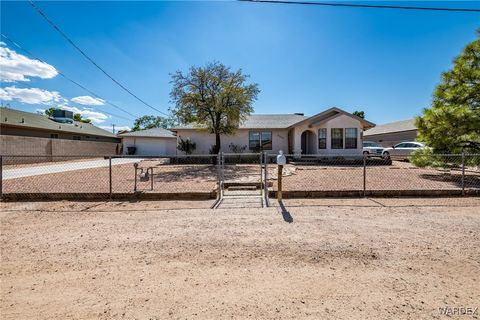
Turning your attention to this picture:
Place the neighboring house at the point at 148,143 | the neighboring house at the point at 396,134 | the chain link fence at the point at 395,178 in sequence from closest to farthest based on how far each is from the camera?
the chain link fence at the point at 395,178
the neighboring house at the point at 396,134
the neighboring house at the point at 148,143

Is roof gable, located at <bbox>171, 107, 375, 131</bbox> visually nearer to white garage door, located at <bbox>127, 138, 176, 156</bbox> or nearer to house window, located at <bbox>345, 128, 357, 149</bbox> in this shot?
house window, located at <bbox>345, 128, 357, 149</bbox>

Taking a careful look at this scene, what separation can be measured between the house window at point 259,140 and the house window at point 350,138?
651 cm

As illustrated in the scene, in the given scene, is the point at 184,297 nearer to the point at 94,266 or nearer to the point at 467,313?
the point at 94,266

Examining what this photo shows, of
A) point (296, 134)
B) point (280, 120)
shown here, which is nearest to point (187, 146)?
point (280, 120)

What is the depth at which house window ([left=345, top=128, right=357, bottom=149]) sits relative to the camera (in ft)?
66.6

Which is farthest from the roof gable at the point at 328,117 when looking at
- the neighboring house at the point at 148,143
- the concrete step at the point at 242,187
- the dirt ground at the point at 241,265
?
the neighboring house at the point at 148,143

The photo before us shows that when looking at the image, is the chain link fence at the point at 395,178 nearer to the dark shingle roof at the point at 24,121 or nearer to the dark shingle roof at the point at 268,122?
the dark shingle roof at the point at 268,122

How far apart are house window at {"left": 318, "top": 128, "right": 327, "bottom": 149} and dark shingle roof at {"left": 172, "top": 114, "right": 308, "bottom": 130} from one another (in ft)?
10.2

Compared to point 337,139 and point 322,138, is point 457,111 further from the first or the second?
point 322,138

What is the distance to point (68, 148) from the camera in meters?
25.8

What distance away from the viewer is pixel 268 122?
24.8 m

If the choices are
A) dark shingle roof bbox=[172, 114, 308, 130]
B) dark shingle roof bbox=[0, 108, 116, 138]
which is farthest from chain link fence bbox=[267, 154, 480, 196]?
dark shingle roof bbox=[0, 108, 116, 138]

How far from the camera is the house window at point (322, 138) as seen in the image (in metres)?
20.5

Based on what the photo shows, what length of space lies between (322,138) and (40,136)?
88.5ft
